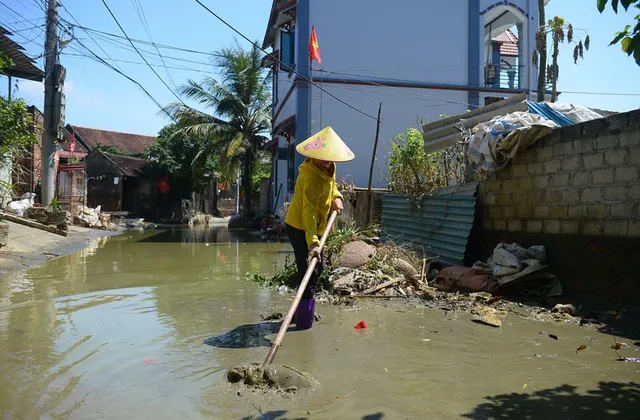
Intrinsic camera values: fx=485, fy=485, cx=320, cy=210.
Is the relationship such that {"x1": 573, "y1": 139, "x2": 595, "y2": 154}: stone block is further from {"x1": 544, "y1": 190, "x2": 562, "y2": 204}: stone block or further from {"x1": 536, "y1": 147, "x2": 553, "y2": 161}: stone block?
{"x1": 544, "y1": 190, "x2": 562, "y2": 204}: stone block

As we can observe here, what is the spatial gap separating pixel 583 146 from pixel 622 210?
35.4 inches

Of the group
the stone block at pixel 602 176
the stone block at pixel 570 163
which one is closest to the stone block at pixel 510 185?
the stone block at pixel 570 163

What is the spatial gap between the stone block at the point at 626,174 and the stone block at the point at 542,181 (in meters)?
0.96

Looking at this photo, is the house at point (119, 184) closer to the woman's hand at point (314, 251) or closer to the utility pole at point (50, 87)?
the utility pole at point (50, 87)

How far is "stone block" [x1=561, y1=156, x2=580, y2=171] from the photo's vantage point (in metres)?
5.55

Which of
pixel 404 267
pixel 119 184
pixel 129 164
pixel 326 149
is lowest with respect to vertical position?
pixel 404 267

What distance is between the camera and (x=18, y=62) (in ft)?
54.5

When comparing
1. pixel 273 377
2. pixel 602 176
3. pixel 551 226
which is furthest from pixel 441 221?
pixel 273 377

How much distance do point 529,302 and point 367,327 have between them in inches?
84.5

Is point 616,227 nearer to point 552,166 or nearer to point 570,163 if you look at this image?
point 570,163

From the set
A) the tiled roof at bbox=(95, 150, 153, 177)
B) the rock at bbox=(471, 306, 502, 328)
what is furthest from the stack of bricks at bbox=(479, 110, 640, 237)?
the tiled roof at bbox=(95, 150, 153, 177)

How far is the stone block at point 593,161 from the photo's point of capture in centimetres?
525

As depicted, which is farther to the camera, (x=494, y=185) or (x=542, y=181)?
(x=494, y=185)

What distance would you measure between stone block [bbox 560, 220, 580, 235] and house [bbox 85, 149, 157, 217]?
26294 mm
